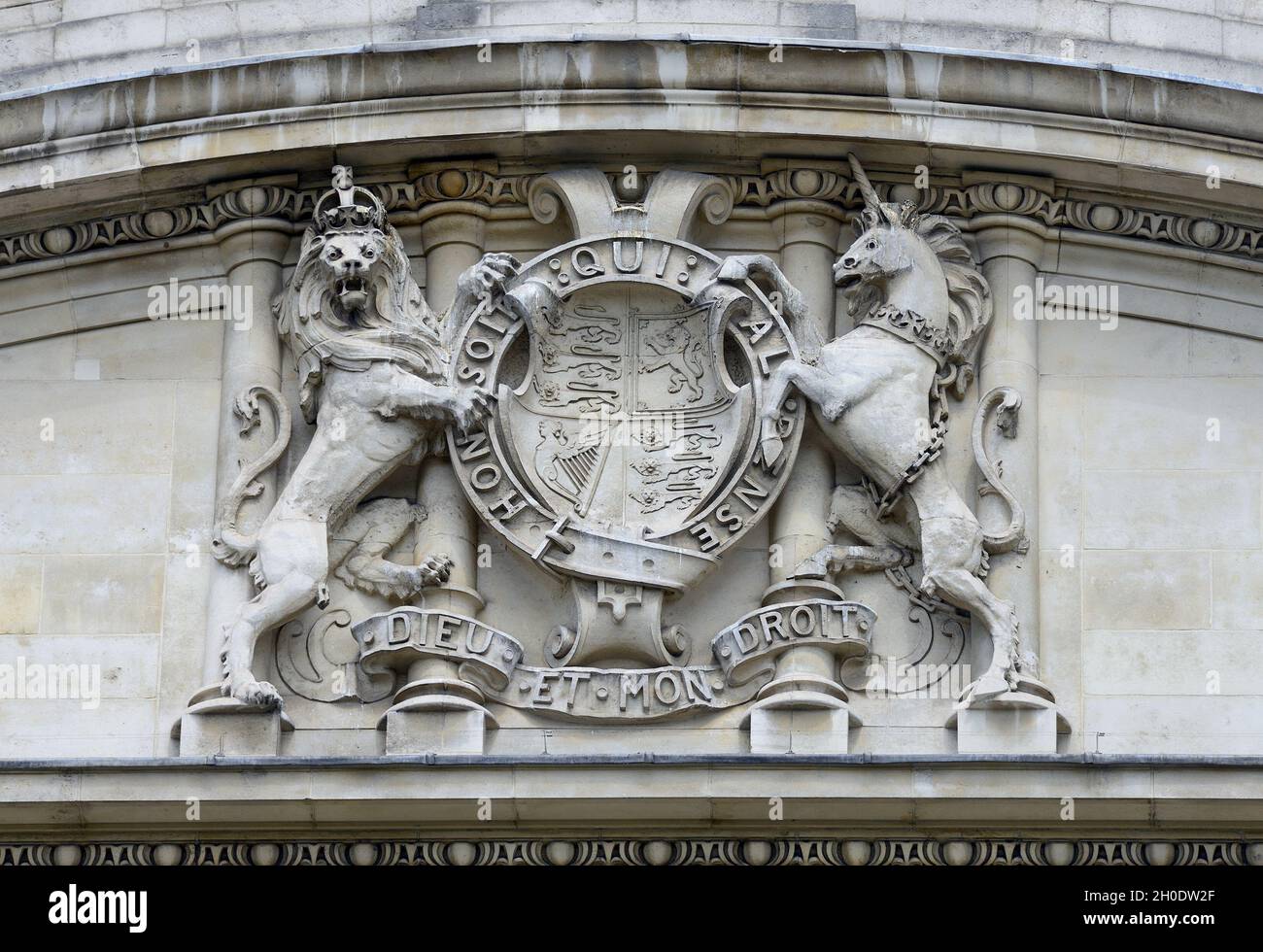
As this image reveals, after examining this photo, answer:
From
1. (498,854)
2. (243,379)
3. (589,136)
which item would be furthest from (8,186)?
(498,854)

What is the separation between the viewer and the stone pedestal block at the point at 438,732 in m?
16.6

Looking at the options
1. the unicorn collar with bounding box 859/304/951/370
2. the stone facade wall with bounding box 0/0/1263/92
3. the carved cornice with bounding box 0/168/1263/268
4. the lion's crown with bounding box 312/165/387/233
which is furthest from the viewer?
the stone facade wall with bounding box 0/0/1263/92

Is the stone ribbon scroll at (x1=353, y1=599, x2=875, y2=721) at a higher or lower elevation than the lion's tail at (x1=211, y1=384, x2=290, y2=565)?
lower

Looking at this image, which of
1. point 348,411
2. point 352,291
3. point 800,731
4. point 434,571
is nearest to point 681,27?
point 352,291

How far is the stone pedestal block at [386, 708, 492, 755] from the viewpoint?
1661 cm

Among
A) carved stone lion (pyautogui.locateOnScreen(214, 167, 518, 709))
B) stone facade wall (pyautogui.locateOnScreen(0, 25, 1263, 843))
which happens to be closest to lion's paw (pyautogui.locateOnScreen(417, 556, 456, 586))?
carved stone lion (pyautogui.locateOnScreen(214, 167, 518, 709))

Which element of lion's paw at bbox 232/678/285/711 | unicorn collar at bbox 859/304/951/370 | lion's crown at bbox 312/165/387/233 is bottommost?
lion's paw at bbox 232/678/285/711

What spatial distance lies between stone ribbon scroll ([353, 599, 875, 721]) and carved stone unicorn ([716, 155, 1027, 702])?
317mm

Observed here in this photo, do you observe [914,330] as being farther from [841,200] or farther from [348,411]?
[348,411]

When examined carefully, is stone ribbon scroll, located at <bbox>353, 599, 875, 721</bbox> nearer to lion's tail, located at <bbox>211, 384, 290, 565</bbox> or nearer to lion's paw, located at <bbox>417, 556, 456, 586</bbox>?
lion's paw, located at <bbox>417, 556, 456, 586</bbox>

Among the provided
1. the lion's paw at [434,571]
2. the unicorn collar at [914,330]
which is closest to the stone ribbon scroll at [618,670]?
the lion's paw at [434,571]

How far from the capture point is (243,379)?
695 inches

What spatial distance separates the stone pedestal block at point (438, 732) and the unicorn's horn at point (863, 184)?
131 inches
